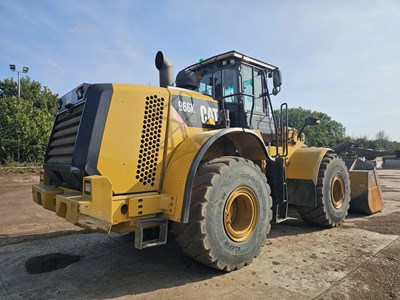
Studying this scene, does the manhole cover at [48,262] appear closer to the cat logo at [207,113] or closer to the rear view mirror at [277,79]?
the cat logo at [207,113]

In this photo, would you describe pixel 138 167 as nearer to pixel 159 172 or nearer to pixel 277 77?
pixel 159 172

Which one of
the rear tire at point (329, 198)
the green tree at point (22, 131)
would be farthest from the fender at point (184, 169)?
the green tree at point (22, 131)

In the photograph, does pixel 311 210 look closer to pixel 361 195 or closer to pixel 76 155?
pixel 361 195

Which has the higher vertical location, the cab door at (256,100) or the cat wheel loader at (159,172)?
the cab door at (256,100)

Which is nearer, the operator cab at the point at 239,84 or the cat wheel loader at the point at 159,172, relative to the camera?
the cat wheel loader at the point at 159,172

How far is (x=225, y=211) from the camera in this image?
3.69 meters

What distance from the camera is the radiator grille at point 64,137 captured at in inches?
148

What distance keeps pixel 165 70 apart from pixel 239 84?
4.69 feet

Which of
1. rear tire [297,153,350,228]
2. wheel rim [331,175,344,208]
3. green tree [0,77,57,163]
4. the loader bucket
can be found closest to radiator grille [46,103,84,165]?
rear tire [297,153,350,228]

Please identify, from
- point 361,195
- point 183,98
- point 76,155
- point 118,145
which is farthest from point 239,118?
point 361,195

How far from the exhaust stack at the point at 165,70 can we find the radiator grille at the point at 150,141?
1.94ft

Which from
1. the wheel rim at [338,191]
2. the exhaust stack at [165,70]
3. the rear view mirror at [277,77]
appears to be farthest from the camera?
the wheel rim at [338,191]

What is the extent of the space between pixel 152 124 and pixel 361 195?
18.6ft

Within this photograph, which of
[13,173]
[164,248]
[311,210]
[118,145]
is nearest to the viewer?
[118,145]
